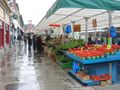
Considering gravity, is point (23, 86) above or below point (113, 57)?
below

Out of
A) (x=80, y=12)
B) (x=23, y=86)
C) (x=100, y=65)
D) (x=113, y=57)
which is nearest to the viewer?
(x=23, y=86)

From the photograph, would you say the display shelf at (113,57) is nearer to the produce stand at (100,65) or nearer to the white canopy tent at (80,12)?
the produce stand at (100,65)

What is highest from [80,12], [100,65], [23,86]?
[80,12]

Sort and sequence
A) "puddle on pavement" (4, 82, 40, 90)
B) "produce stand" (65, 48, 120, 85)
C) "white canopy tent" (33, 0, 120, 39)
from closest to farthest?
1. "white canopy tent" (33, 0, 120, 39)
2. "puddle on pavement" (4, 82, 40, 90)
3. "produce stand" (65, 48, 120, 85)

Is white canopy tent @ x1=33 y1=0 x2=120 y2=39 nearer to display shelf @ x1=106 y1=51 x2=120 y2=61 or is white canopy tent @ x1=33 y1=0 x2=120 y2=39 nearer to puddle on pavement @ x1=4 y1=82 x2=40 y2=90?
display shelf @ x1=106 y1=51 x2=120 y2=61

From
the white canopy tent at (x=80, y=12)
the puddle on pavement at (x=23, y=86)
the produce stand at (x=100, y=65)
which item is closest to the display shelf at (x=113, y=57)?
the produce stand at (x=100, y=65)

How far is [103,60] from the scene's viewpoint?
34.6 feet

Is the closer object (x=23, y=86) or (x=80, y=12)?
(x=23, y=86)

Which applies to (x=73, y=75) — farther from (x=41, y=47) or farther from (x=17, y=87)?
(x=41, y=47)

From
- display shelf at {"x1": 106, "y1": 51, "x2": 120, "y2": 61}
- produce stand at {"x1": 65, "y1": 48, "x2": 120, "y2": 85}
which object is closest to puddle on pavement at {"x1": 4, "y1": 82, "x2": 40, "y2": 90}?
produce stand at {"x1": 65, "y1": 48, "x2": 120, "y2": 85}

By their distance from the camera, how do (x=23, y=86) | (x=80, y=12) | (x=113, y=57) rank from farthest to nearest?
1. (x=80, y=12)
2. (x=113, y=57)
3. (x=23, y=86)

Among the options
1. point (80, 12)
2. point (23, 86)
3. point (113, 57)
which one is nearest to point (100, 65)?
point (113, 57)

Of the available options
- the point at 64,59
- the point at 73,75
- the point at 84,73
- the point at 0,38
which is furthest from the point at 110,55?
the point at 0,38

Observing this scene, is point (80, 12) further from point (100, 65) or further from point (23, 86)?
point (23, 86)
